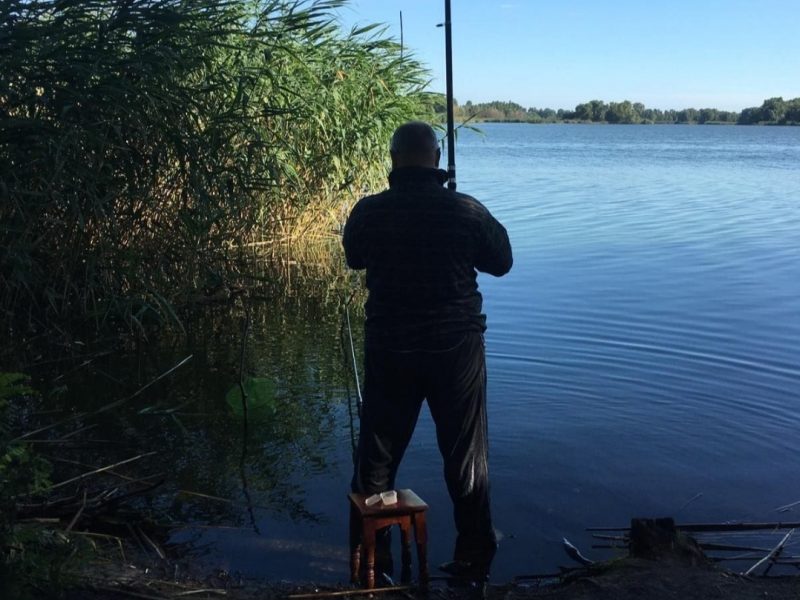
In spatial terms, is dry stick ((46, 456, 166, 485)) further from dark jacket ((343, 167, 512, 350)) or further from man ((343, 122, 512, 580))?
dark jacket ((343, 167, 512, 350))

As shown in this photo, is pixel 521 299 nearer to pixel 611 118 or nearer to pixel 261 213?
pixel 261 213

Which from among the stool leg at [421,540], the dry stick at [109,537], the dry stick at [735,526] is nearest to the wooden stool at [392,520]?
the stool leg at [421,540]

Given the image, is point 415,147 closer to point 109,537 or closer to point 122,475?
point 109,537

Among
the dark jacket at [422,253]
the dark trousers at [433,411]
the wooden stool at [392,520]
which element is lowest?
the wooden stool at [392,520]

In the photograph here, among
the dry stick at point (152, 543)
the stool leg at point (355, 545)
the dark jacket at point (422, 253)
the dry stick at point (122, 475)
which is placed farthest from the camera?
the dry stick at point (122, 475)

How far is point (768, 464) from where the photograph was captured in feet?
18.9

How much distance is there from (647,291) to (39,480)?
8.82 m

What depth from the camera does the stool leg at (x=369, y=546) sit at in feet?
12.2

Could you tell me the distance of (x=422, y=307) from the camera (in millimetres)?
3807

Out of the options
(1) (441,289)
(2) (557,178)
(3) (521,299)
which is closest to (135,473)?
(1) (441,289)

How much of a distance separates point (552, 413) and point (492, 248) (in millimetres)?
3132

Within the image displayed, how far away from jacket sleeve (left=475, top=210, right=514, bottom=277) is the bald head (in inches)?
13.2

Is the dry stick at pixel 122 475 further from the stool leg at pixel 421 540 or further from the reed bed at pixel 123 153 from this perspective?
the reed bed at pixel 123 153

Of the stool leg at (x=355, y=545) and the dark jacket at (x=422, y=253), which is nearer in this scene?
the dark jacket at (x=422, y=253)
